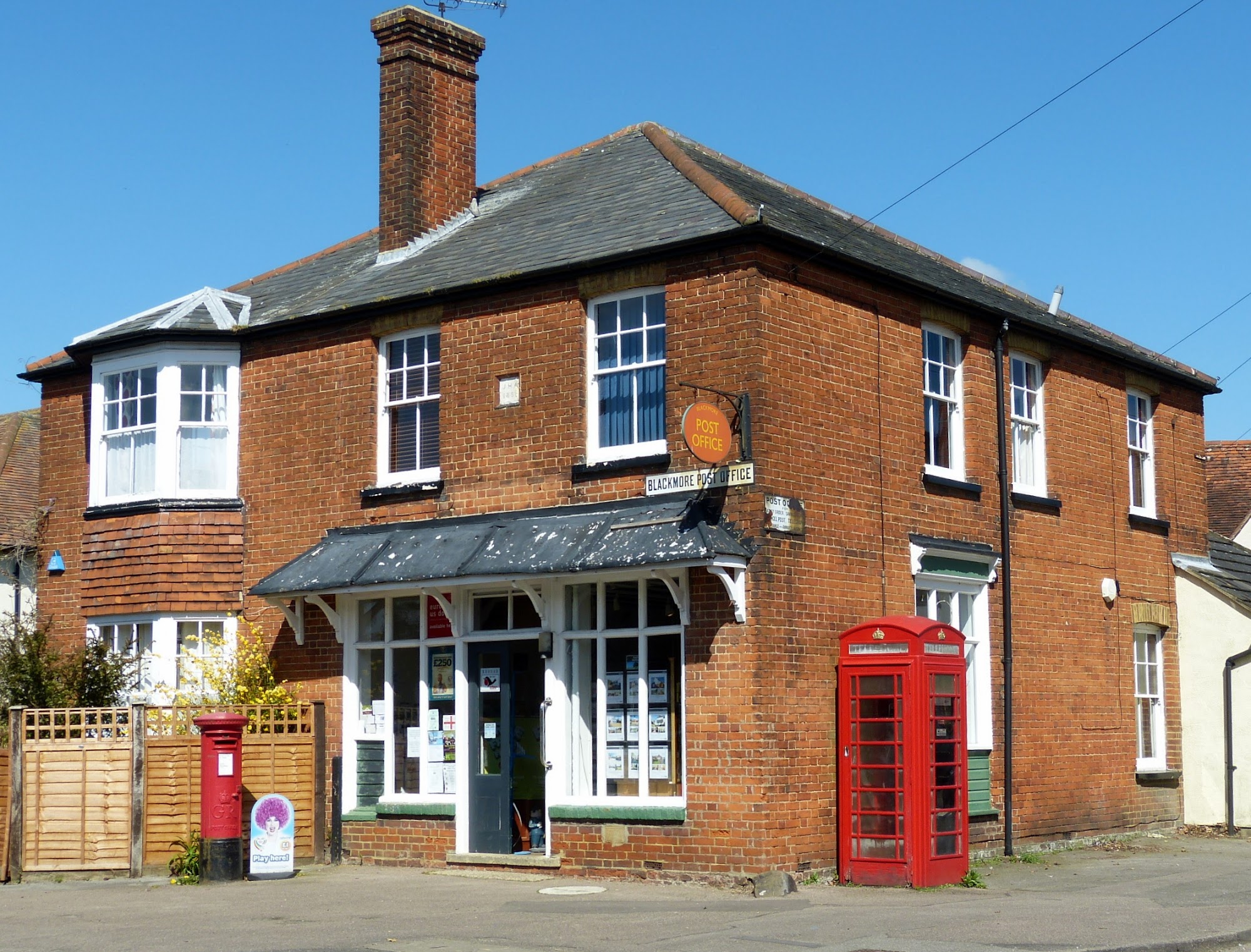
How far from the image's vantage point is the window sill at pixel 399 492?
55.9 ft

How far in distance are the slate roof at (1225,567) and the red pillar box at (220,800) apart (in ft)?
42.3

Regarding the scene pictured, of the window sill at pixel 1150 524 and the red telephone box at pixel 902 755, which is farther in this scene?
the window sill at pixel 1150 524

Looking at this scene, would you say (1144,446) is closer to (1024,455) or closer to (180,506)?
(1024,455)

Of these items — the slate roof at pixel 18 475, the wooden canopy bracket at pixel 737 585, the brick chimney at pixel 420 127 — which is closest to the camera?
the wooden canopy bracket at pixel 737 585

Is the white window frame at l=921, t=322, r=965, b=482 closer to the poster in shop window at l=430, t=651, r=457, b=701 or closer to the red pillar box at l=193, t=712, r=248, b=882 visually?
the poster in shop window at l=430, t=651, r=457, b=701

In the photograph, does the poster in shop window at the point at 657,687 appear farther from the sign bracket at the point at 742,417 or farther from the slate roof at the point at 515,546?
the sign bracket at the point at 742,417

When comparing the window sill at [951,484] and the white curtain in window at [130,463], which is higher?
the white curtain in window at [130,463]

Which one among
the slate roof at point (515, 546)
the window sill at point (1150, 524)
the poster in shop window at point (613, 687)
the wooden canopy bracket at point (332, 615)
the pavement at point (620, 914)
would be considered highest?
the window sill at point (1150, 524)

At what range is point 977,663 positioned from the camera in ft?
57.5

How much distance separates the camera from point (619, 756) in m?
15.4

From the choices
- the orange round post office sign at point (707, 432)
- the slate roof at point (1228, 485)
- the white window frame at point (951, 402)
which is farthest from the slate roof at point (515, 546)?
the slate roof at point (1228, 485)

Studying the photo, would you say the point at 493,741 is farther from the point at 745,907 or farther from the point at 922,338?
the point at 922,338

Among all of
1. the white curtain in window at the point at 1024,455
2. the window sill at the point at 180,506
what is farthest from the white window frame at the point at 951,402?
the window sill at the point at 180,506

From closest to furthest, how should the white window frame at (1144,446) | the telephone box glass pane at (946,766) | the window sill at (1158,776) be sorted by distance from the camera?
1. the telephone box glass pane at (946,766)
2. the window sill at (1158,776)
3. the white window frame at (1144,446)
